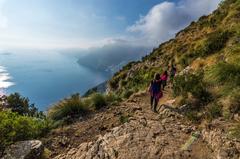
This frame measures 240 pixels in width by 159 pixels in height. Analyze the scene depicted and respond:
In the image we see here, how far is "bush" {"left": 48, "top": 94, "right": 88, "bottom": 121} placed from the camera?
53.7 ft

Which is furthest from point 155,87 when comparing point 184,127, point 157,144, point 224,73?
point 157,144

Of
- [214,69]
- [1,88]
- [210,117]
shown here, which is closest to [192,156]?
[210,117]

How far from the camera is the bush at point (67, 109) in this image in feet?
53.7

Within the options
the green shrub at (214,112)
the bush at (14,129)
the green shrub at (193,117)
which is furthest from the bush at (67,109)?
the green shrub at (214,112)

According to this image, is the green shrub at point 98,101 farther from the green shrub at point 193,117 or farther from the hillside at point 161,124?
the green shrub at point 193,117

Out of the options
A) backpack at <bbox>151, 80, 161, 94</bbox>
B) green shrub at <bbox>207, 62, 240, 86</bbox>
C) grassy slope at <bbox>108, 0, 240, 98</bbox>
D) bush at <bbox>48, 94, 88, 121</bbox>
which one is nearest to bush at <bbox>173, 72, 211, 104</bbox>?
green shrub at <bbox>207, 62, 240, 86</bbox>

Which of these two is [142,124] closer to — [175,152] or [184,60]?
[175,152]

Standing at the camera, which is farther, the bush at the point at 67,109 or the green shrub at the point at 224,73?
the bush at the point at 67,109

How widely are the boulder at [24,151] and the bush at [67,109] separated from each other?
5434mm

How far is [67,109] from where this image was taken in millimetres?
16469

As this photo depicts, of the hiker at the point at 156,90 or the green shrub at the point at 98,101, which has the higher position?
the hiker at the point at 156,90

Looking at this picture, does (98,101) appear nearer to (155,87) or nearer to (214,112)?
(155,87)

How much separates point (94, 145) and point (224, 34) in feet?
61.1

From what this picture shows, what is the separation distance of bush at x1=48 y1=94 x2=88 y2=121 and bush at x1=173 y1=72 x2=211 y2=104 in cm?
463
